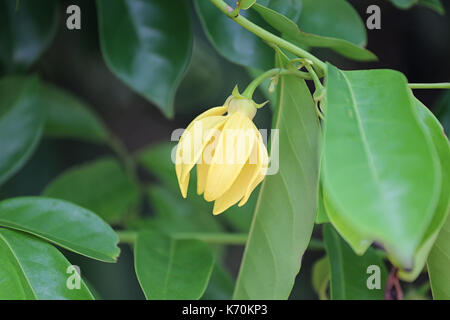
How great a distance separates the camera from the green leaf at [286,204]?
52cm

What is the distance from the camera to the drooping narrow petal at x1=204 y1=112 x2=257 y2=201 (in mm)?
453

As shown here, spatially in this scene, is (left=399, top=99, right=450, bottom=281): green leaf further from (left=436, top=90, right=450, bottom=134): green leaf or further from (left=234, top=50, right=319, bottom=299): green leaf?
(left=436, top=90, right=450, bottom=134): green leaf

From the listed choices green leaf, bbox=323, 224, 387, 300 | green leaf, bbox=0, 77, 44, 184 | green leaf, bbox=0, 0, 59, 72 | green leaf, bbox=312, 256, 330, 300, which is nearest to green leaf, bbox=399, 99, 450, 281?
green leaf, bbox=323, 224, 387, 300

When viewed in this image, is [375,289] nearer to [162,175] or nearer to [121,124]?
[162,175]

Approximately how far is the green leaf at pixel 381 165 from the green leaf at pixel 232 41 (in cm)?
25

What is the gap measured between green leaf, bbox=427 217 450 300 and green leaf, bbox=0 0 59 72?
2.41 ft

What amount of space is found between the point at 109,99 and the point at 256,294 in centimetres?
84

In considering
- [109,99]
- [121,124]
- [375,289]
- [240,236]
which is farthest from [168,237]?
[121,124]

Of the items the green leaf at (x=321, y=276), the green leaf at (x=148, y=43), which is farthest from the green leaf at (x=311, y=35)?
the green leaf at (x=321, y=276)

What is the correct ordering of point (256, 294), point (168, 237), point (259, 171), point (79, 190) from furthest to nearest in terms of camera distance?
point (79, 190) → point (168, 237) → point (256, 294) → point (259, 171)

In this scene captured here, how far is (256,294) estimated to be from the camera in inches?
22.7

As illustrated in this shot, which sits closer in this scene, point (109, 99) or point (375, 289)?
point (375, 289)

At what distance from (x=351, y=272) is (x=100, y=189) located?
57cm

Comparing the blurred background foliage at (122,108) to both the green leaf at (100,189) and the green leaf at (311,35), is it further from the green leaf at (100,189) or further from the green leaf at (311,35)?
the green leaf at (311,35)
